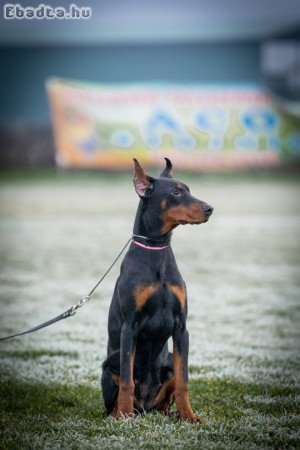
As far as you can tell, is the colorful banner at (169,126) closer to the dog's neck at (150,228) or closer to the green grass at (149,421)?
the green grass at (149,421)

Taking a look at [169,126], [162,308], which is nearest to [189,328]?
[162,308]

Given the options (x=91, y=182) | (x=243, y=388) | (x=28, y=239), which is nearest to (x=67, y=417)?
(x=243, y=388)

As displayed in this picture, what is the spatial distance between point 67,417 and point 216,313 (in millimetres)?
3000

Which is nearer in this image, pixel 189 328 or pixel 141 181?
pixel 141 181

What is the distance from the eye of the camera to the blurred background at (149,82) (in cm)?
2106

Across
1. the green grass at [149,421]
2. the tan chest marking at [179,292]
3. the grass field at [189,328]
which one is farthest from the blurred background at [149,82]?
the tan chest marking at [179,292]

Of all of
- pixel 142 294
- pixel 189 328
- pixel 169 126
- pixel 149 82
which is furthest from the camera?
pixel 149 82

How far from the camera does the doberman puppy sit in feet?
12.1

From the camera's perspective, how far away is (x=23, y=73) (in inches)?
853

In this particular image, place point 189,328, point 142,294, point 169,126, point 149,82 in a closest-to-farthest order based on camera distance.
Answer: point 142,294 < point 189,328 < point 169,126 < point 149,82

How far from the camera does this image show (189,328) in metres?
6.34

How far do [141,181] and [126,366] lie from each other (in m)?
0.82

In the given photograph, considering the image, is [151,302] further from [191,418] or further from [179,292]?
[191,418]

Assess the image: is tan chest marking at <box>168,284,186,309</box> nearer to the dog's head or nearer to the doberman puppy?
the doberman puppy
